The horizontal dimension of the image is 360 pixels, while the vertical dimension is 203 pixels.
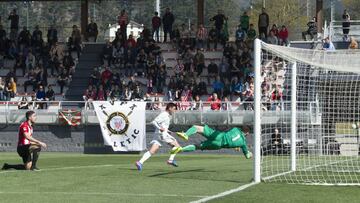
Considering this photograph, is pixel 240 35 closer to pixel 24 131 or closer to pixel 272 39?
pixel 272 39

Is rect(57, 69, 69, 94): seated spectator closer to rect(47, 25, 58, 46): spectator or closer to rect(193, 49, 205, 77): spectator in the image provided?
rect(47, 25, 58, 46): spectator

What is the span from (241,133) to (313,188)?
156 inches

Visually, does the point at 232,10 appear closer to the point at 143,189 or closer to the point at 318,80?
the point at 318,80

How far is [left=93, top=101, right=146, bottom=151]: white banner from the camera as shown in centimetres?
3741

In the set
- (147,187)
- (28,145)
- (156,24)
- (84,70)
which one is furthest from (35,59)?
(147,187)

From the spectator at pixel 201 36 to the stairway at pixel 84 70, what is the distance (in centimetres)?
496

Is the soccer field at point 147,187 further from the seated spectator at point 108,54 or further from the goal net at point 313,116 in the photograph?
the seated spectator at point 108,54

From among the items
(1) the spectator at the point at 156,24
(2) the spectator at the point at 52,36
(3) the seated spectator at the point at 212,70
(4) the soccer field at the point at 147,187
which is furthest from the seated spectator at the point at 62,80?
(4) the soccer field at the point at 147,187

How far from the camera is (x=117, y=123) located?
37.8 m

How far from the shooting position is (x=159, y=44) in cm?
4778

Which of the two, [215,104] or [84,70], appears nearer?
[215,104]

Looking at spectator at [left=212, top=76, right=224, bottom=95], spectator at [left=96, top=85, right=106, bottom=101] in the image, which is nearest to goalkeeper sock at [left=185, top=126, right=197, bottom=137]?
spectator at [left=212, top=76, right=224, bottom=95]

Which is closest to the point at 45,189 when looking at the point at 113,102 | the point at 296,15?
the point at 113,102

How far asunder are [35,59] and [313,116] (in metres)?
20.6
